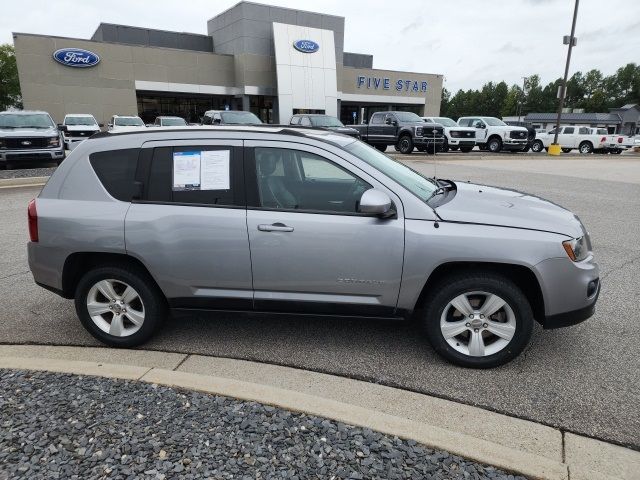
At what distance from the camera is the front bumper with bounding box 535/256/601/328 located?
3160 mm

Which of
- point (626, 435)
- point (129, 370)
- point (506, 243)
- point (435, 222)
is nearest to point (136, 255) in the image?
point (129, 370)

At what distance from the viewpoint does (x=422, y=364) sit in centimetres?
348

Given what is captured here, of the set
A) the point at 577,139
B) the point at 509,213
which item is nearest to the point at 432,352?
the point at 509,213

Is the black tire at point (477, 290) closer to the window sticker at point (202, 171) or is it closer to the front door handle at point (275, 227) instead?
the front door handle at point (275, 227)

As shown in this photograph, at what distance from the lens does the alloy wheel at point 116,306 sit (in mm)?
3682

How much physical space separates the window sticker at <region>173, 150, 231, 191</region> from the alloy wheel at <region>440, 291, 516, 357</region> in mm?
1904

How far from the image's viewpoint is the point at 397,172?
12.6 ft

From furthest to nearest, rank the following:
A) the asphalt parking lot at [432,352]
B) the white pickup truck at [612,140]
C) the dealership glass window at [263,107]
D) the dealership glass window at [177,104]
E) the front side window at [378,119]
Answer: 1. the dealership glass window at [263,107]
2. the dealership glass window at [177,104]
3. the white pickup truck at [612,140]
4. the front side window at [378,119]
5. the asphalt parking lot at [432,352]

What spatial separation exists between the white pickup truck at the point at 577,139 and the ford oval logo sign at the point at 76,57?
106 feet

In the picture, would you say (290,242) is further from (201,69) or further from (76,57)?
(201,69)

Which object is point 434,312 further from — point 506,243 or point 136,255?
point 136,255

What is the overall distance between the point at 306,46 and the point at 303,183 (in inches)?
1570

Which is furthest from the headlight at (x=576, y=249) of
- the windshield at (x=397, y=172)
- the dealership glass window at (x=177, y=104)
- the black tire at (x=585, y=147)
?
the dealership glass window at (x=177, y=104)

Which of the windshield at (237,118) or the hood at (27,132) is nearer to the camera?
the hood at (27,132)
